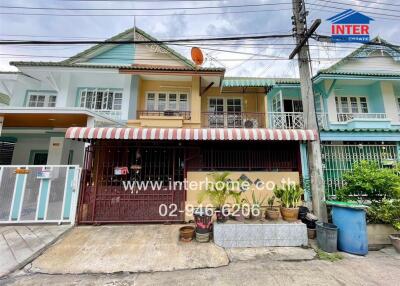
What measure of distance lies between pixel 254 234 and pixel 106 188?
6.21 meters

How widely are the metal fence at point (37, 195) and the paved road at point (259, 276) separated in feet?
11.1

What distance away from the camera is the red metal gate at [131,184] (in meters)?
8.34

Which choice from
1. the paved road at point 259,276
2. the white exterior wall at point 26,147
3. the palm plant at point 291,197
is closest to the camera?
the paved road at point 259,276

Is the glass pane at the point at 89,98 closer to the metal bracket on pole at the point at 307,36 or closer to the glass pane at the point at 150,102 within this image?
the glass pane at the point at 150,102

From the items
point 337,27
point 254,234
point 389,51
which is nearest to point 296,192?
point 254,234

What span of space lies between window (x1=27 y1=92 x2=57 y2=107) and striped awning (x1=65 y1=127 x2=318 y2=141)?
7984mm

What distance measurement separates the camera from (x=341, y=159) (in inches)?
393

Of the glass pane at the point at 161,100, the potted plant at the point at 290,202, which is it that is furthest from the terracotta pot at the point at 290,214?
the glass pane at the point at 161,100

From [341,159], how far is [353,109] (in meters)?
7.36

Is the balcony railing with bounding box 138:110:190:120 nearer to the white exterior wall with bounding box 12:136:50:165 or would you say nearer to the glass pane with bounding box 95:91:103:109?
the glass pane with bounding box 95:91:103:109

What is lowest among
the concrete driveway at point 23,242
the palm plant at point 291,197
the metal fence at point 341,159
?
the concrete driveway at point 23,242

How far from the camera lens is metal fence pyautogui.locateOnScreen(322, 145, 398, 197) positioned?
968cm

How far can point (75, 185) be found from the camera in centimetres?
798

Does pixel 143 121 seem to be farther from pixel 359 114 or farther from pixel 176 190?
pixel 359 114
